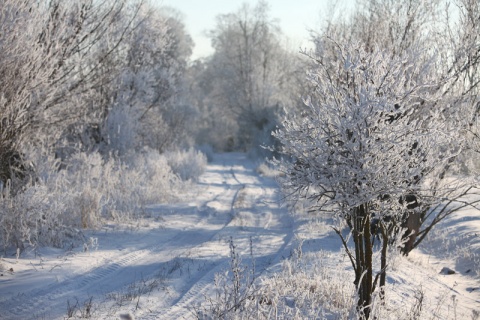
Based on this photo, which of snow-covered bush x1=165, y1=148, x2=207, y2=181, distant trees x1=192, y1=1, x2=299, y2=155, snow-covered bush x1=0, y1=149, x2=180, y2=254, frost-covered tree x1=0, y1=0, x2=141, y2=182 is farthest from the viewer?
distant trees x1=192, y1=1, x2=299, y2=155

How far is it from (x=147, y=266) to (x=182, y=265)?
520 mm

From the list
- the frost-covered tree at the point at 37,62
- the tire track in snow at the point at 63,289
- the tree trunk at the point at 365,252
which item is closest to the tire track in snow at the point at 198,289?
the tire track in snow at the point at 63,289

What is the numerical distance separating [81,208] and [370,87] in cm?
668

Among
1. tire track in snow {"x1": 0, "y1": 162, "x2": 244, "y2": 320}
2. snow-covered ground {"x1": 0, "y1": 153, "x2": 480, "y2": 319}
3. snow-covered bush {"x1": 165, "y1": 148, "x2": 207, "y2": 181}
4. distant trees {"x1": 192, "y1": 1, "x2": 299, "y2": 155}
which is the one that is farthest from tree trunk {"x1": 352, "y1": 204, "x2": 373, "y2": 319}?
distant trees {"x1": 192, "y1": 1, "x2": 299, "y2": 155}

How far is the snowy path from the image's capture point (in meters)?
5.03

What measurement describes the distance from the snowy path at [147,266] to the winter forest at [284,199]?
Answer: 0.03 meters

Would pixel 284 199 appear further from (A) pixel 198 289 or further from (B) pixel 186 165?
(B) pixel 186 165

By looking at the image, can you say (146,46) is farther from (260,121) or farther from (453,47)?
(260,121)

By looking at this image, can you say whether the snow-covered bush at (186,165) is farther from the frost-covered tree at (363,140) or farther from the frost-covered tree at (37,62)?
the frost-covered tree at (363,140)

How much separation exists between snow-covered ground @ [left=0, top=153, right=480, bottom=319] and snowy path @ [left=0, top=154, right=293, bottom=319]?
0.5 inches

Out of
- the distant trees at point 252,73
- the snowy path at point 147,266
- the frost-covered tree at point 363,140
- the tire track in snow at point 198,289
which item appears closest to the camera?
the frost-covered tree at point 363,140

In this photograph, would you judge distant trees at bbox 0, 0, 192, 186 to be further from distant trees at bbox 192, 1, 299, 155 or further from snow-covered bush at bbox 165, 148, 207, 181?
distant trees at bbox 192, 1, 299, 155

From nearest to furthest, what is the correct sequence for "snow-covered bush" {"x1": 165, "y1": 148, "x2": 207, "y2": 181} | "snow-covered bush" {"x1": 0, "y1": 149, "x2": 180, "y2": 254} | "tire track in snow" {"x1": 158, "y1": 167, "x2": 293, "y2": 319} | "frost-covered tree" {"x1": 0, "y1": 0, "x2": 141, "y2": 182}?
"tire track in snow" {"x1": 158, "y1": 167, "x2": 293, "y2": 319} → "frost-covered tree" {"x1": 0, "y1": 0, "x2": 141, "y2": 182} → "snow-covered bush" {"x1": 0, "y1": 149, "x2": 180, "y2": 254} → "snow-covered bush" {"x1": 165, "y1": 148, "x2": 207, "y2": 181}

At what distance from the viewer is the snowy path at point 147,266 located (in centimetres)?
503
